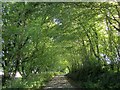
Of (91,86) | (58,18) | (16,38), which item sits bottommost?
(91,86)

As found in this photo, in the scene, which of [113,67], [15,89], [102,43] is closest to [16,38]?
[15,89]

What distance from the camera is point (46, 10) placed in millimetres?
13680

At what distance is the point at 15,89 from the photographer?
11.1 m

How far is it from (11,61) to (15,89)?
3838 mm

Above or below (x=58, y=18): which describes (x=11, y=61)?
below

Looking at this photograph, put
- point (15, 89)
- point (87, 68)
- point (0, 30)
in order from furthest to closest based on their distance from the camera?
point (87, 68) < point (0, 30) < point (15, 89)

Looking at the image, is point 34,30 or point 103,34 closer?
point 34,30

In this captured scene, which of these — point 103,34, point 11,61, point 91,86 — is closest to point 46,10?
point 11,61

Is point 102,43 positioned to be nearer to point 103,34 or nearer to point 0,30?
point 103,34

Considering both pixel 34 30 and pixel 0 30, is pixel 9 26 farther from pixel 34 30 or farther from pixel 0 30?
pixel 34 30

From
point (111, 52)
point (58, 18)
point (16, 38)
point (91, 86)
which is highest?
point (58, 18)

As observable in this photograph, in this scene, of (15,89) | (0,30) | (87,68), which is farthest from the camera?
(87,68)

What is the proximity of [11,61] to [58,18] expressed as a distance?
3759 mm

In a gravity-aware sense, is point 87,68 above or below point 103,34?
below
